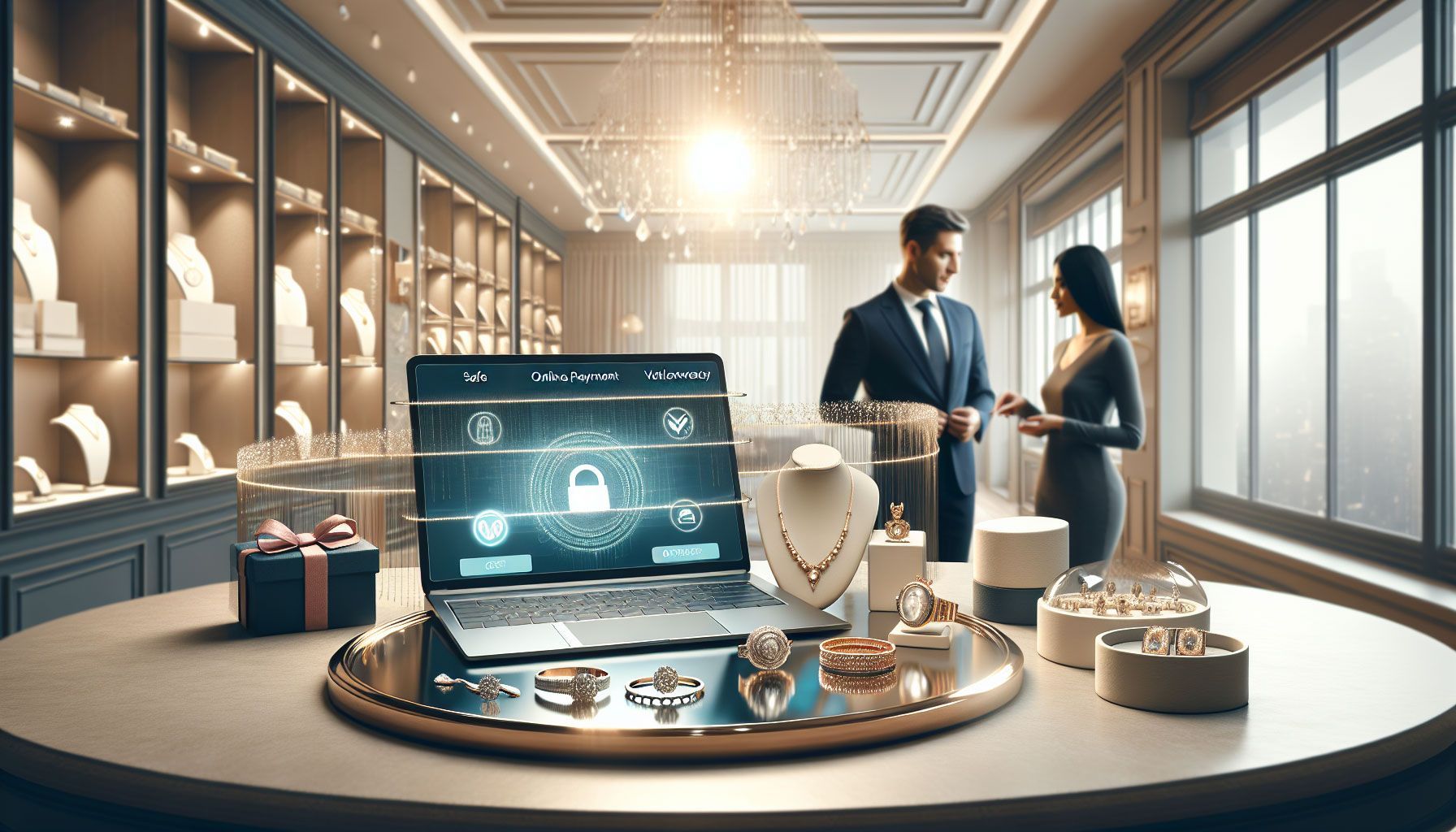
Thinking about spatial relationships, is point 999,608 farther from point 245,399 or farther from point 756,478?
point 245,399

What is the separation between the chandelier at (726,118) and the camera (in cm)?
375

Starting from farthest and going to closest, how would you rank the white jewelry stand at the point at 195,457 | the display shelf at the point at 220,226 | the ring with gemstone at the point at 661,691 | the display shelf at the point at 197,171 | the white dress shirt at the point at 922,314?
the display shelf at the point at 220,226
the white jewelry stand at the point at 195,457
the display shelf at the point at 197,171
the white dress shirt at the point at 922,314
the ring with gemstone at the point at 661,691

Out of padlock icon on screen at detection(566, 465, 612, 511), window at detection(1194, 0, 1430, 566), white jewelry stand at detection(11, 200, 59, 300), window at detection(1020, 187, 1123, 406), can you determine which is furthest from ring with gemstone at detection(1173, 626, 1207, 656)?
window at detection(1020, 187, 1123, 406)

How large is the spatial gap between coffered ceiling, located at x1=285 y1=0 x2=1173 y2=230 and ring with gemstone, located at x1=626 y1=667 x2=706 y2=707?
4.08 meters

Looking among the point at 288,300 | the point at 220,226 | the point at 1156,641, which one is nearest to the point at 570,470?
the point at 1156,641

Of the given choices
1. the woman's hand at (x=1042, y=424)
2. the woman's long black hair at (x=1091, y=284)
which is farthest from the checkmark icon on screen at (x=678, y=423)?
the woman's long black hair at (x=1091, y=284)

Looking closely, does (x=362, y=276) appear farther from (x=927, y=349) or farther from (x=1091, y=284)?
(x=1091, y=284)

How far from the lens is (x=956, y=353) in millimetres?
2596

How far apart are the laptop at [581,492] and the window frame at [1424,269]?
257cm

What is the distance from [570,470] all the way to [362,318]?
4.23 m

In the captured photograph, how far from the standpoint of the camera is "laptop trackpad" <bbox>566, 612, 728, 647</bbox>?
0.97 metres

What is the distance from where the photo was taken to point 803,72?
3.89 metres

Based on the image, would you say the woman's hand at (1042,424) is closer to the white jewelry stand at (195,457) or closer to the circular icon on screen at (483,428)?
Answer: the circular icon on screen at (483,428)

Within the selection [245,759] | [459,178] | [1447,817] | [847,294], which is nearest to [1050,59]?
[459,178]
